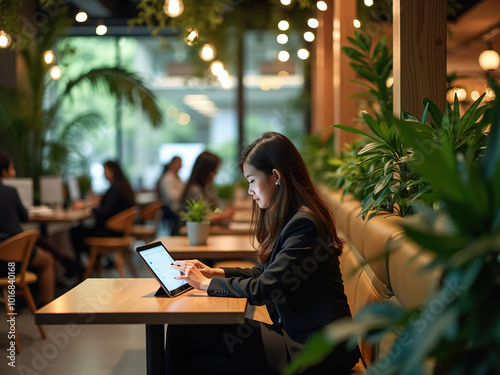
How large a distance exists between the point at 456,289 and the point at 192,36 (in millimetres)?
4444

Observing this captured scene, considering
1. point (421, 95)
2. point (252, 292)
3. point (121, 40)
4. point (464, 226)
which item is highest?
point (121, 40)

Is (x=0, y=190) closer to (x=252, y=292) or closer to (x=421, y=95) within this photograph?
(x=252, y=292)

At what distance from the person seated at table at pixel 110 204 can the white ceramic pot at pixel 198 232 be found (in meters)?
2.97

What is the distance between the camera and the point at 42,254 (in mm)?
5180

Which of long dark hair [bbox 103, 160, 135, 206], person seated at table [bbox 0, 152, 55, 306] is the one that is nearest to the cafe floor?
person seated at table [bbox 0, 152, 55, 306]

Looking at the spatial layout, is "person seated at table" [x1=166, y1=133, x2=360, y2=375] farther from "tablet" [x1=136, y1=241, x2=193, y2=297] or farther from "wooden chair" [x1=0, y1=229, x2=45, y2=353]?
"wooden chair" [x1=0, y1=229, x2=45, y2=353]

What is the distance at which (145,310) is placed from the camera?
1966 mm

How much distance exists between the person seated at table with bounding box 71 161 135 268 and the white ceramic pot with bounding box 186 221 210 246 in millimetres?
2974

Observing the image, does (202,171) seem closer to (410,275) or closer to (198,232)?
(198,232)

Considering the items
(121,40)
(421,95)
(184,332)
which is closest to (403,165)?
(421,95)

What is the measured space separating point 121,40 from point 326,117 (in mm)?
5461

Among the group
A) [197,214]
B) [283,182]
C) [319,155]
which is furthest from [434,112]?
[319,155]

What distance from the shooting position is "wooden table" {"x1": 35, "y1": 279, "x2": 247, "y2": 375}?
1942mm

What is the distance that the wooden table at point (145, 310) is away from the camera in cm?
194
